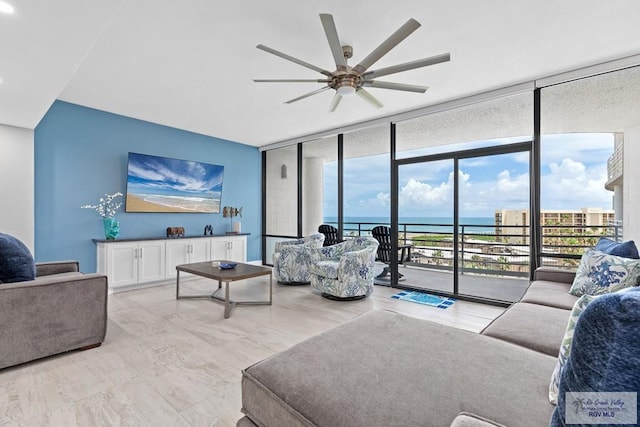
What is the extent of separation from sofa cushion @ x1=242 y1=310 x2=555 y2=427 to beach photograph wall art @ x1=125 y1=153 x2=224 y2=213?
15.0 ft

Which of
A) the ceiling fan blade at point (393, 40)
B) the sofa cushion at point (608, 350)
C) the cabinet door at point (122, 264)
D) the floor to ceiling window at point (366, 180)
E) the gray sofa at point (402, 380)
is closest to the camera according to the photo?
the sofa cushion at point (608, 350)

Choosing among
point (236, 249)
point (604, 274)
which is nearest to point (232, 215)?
point (236, 249)

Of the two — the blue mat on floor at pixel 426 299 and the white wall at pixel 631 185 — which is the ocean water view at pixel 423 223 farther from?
the white wall at pixel 631 185

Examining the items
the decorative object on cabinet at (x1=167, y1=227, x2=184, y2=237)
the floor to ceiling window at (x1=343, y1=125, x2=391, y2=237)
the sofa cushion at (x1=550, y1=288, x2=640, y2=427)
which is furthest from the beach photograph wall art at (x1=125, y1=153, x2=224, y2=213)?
the sofa cushion at (x1=550, y1=288, x2=640, y2=427)

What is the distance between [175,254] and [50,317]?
8.68ft

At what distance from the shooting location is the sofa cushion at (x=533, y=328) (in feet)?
5.23

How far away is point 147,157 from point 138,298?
2.22 metres

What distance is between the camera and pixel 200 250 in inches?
211

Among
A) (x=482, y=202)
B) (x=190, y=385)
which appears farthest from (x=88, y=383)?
(x=482, y=202)

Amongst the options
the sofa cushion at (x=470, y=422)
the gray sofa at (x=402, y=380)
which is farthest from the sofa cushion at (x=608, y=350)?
the gray sofa at (x=402, y=380)

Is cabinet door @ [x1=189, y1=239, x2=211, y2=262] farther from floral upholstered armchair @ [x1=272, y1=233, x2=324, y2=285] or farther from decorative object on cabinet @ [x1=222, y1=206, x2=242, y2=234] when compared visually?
floral upholstered armchair @ [x1=272, y1=233, x2=324, y2=285]

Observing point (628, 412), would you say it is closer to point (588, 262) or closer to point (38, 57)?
point (588, 262)

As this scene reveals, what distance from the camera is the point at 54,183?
4203 mm

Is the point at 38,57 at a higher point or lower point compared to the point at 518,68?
lower
